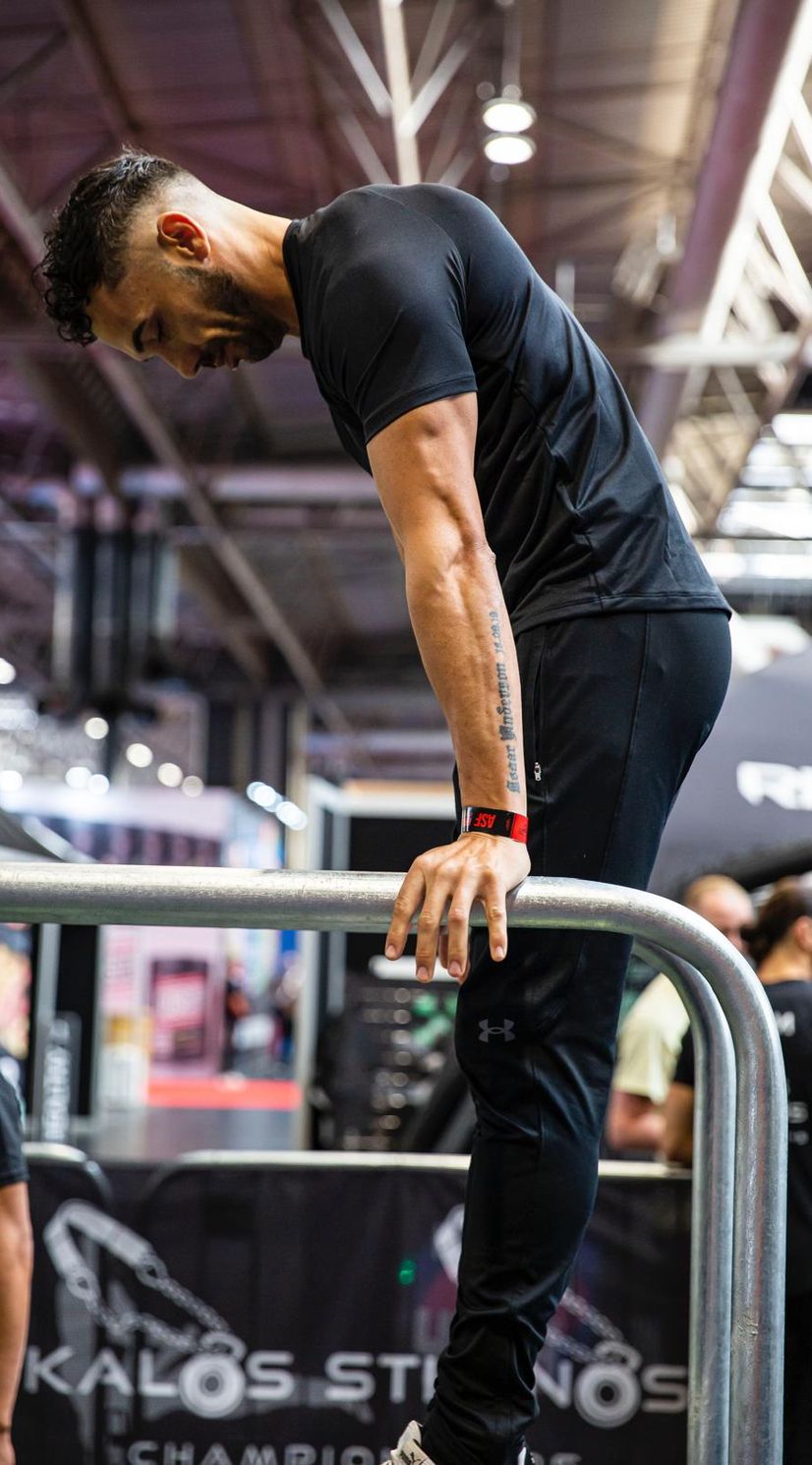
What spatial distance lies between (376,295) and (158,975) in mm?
14400

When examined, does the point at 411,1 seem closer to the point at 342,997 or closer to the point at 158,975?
the point at 342,997

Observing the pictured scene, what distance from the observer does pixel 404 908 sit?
1214 millimetres

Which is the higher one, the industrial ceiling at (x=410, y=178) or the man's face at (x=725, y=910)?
the industrial ceiling at (x=410, y=178)

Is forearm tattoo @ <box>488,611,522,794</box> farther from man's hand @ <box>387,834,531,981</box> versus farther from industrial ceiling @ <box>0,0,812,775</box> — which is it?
industrial ceiling @ <box>0,0,812,775</box>

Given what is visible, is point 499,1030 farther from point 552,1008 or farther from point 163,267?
point 163,267

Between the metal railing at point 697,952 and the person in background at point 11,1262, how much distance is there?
165cm

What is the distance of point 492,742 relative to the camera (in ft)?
4.31

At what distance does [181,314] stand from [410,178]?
253 inches

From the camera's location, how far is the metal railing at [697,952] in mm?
1248

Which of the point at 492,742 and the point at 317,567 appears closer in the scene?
the point at 492,742

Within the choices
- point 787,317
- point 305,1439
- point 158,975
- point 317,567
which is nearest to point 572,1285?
point 305,1439

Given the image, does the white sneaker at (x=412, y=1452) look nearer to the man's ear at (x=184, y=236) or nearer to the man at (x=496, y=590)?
the man at (x=496, y=590)

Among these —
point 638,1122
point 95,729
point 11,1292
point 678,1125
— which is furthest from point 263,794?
point 11,1292

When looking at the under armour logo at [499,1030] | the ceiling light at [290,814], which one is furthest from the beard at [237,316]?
the ceiling light at [290,814]
